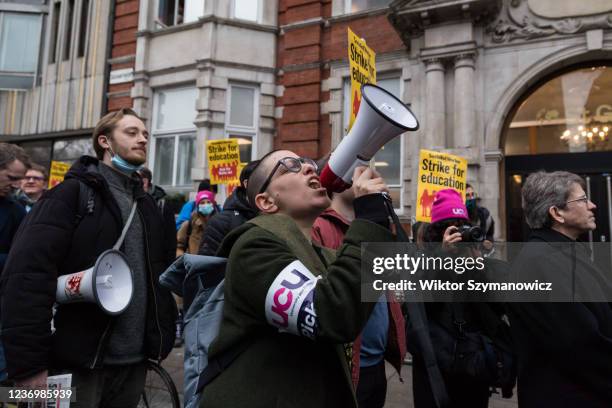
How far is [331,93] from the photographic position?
32.3 ft

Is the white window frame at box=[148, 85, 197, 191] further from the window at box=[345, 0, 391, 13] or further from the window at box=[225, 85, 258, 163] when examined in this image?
the window at box=[345, 0, 391, 13]

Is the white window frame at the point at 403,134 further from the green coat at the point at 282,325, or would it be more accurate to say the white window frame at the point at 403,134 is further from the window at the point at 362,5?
the green coat at the point at 282,325

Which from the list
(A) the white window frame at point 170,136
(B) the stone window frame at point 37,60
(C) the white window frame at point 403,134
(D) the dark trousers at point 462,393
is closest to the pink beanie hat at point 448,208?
(D) the dark trousers at point 462,393

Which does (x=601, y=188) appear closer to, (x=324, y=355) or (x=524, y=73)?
(x=524, y=73)

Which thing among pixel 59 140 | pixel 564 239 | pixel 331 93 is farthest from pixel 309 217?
pixel 59 140

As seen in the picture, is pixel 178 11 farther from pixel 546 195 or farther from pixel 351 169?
pixel 351 169

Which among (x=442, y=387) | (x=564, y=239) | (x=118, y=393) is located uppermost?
(x=564, y=239)

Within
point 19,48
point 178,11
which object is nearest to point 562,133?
point 178,11

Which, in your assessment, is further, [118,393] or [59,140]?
[59,140]

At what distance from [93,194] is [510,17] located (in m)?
8.25

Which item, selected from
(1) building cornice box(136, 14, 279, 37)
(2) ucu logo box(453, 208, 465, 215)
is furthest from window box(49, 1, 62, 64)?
(2) ucu logo box(453, 208, 465, 215)

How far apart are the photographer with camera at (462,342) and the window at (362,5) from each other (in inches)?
329

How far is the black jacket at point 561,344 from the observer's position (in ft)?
6.46

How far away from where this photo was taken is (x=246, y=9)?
10.9 meters
